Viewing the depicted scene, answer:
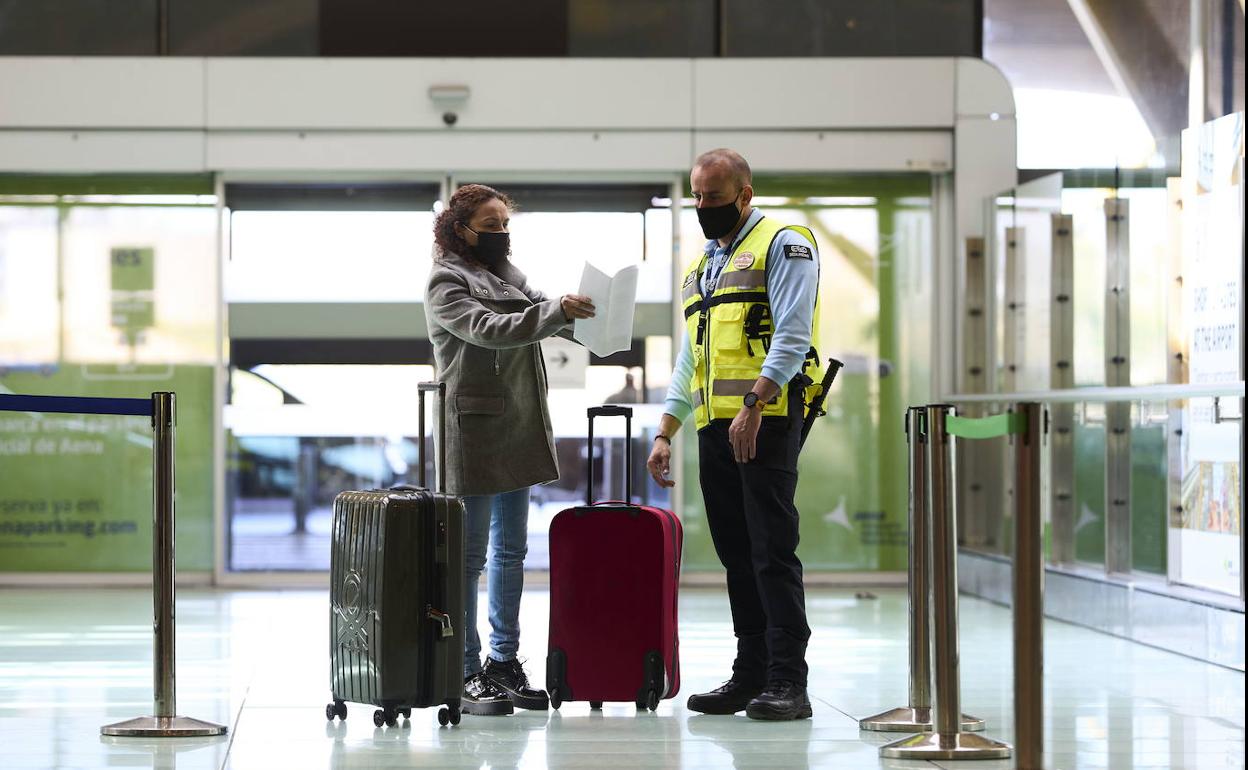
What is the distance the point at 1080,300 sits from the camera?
7512 millimetres

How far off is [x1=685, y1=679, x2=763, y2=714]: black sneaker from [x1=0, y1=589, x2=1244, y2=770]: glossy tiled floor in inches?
2.5

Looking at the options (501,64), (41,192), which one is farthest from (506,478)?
(41,192)

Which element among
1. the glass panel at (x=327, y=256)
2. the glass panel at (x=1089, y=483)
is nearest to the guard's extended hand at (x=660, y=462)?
the glass panel at (x=1089, y=483)

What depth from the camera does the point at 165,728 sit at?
13.4 ft

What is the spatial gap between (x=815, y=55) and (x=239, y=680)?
216 inches

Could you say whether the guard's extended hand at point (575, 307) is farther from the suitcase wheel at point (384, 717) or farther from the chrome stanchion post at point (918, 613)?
the suitcase wheel at point (384, 717)

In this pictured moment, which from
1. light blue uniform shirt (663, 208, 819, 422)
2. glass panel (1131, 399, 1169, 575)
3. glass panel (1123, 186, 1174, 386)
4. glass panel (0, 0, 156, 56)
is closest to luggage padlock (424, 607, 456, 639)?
light blue uniform shirt (663, 208, 819, 422)

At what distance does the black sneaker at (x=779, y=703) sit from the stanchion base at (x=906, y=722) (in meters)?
0.19

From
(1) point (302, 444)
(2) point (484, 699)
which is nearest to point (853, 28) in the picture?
(1) point (302, 444)

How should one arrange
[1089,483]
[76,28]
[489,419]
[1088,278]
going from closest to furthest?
[489,419] < [1089,483] < [1088,278] < [76,28]

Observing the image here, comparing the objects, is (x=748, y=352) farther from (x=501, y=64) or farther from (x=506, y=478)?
(x=501, y=64)

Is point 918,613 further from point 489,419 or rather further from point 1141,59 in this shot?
point 1141,59

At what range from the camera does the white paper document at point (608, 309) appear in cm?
423

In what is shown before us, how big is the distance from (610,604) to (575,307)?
2.88 ft
